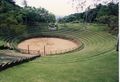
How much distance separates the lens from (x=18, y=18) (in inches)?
1628

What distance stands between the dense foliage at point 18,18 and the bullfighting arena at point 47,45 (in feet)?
9.50

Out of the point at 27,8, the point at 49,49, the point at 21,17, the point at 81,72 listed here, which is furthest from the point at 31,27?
the point at 81,72

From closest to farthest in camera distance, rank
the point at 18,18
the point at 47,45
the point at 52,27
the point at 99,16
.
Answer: the point at 47,45
the point at 18,18
the point at 99,16
the point at 52,27

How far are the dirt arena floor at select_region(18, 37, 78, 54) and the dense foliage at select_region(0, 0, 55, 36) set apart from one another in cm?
292

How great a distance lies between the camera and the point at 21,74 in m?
11.5

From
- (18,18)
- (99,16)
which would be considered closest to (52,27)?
(18,18)

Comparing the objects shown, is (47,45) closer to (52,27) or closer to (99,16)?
(52,27)

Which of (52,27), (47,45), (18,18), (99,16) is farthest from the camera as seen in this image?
(52,27)

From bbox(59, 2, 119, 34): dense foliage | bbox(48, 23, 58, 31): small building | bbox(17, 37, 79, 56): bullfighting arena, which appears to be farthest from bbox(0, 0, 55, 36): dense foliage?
bbox(59, 2, 119, 34): dense foliage

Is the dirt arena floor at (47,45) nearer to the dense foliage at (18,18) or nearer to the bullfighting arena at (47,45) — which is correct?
the bullfighting arena at (47,45)

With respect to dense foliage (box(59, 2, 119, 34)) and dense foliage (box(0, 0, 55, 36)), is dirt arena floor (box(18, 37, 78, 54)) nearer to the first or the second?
dense foliage (box(0, 0, 55, 36))

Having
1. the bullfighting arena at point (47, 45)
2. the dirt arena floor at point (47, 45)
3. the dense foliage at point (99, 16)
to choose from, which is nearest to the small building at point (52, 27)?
the bullfighting arena at point (47, 45)

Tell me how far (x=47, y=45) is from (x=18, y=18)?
30.2 feet

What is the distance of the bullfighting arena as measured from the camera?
32.2m
